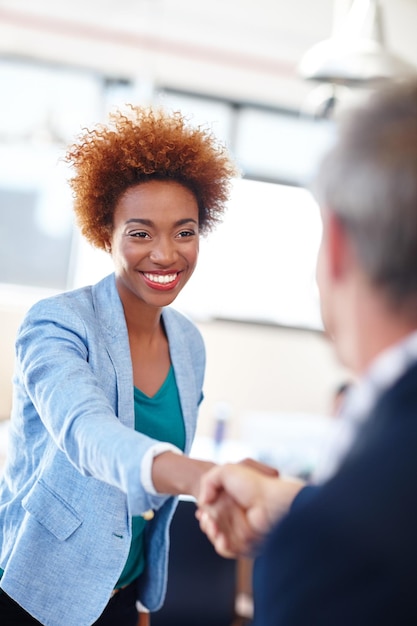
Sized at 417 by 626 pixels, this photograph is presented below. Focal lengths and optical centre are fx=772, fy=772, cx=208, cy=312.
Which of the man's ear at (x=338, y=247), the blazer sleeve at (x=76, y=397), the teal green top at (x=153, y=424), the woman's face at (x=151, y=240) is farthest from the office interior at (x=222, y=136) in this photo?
the man's ear at (x=338, y=247)

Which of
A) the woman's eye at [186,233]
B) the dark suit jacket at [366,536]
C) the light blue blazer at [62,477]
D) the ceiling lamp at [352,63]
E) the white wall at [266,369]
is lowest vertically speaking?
the white wall at [266,369]

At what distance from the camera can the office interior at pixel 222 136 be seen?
5539mm

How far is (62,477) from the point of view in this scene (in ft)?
4.85

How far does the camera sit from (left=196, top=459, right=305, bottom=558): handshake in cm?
115

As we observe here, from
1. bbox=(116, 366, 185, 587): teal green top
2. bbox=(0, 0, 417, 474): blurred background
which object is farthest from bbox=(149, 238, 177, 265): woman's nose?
bbox=(0, 0, 417, 474): blurred background

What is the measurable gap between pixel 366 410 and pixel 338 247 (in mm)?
187

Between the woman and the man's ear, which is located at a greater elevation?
the man's ear

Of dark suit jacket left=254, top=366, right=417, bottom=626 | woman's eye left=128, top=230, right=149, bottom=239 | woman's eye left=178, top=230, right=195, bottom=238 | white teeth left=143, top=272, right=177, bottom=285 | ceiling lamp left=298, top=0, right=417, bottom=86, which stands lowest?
dark suit jacket left=254, top=366, right=417, bottom=626

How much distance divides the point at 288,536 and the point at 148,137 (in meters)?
1.23

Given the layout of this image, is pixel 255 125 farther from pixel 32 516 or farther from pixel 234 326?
pixel 32 516

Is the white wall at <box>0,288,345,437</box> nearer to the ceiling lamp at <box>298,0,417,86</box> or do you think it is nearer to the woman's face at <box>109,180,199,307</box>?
the ceiling lamp at <box>298,0,417,86</box>

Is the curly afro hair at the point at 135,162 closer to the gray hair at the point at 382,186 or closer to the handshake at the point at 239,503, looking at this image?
the handshake at the point at 239,503

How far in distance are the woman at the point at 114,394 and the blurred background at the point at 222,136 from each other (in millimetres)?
3476

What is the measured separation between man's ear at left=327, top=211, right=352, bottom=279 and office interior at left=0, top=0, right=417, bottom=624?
14.6ft
